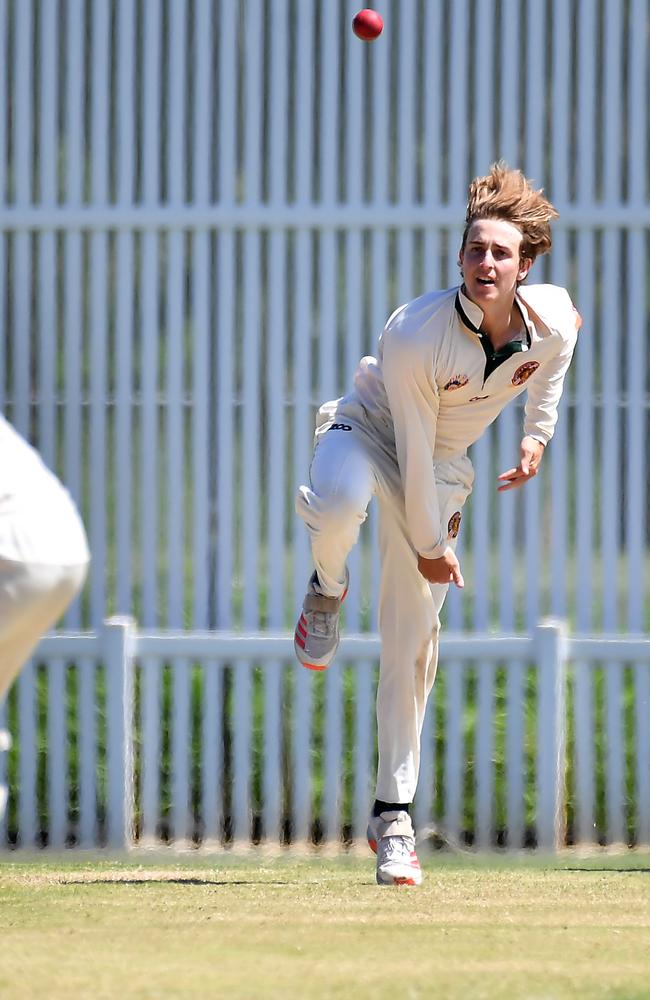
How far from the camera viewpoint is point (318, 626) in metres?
5.21

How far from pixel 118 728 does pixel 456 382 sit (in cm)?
235

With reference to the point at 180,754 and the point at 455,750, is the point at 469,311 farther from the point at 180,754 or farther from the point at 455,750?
the point at 180,754

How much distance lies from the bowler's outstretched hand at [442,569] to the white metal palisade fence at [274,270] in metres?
1.71

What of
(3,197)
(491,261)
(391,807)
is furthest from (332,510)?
(3,197)

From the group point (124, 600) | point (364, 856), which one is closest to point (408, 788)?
point (364, 856)

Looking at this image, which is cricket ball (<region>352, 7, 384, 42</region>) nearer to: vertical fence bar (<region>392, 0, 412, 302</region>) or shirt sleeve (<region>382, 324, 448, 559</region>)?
vertical fence bar (<region>392, 0, 412, 302</region>)

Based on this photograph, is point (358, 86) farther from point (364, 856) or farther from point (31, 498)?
point (31, 498)

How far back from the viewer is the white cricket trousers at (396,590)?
5000 mm

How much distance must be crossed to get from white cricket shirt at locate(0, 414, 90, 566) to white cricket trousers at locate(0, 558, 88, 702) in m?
0.02

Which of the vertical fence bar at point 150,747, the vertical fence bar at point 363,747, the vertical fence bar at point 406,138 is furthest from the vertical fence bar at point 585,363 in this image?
the vertical fence bar at point 150,747

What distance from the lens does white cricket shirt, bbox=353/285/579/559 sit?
4711mm

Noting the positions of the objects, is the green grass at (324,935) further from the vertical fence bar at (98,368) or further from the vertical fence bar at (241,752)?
the vertical fence bar at (98,368)

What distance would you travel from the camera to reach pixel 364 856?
6.44 m

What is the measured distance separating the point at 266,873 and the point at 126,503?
5.26 feet
